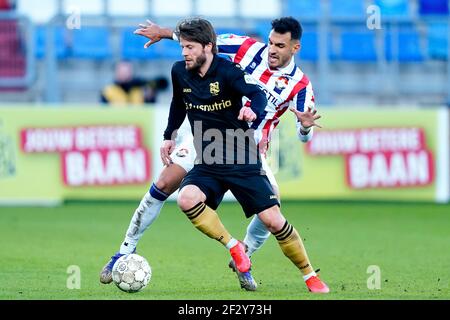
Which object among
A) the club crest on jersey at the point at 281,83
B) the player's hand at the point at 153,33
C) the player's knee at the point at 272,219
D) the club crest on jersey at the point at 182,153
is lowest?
the player's knee at the point at 272,219

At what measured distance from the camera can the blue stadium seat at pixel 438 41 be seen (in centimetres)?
1891

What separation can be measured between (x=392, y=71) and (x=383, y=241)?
737cm

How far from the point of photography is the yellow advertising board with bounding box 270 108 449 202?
55.5 feet

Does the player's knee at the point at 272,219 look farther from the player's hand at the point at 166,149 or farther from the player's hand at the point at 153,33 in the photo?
the player's hand at the point at 153,33

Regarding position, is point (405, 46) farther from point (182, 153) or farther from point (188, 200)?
point (188, 200)

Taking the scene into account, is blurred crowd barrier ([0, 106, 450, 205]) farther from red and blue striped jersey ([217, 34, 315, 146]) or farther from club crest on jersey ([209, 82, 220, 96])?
club crest on jersey ([209, 82, 220, 96])

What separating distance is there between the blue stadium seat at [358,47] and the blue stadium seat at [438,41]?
975 mm

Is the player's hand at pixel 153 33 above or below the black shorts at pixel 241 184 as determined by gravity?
above

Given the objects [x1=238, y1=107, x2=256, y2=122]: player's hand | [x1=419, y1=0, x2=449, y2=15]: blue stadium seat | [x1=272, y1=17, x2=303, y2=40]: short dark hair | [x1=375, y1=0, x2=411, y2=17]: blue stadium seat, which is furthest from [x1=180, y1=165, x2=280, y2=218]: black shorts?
[x1=419, y1=0, x2=449, y2=15]: blue stadium seat

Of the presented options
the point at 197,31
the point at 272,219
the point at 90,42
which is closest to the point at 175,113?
the point at 197,31

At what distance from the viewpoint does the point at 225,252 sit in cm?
1110

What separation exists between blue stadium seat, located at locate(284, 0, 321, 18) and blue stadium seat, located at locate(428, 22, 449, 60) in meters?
2.11

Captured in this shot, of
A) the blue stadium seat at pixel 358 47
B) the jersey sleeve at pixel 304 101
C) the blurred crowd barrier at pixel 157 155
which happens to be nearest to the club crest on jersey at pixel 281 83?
the jersey sleeve at pixel 304 101

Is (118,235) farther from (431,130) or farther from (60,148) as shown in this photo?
(431,130)
